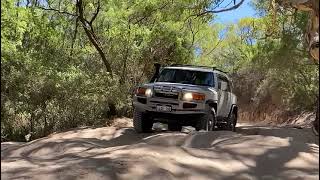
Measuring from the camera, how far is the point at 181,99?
40.8ft

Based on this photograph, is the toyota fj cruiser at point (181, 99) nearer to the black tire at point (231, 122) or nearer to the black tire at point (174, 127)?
the black tire at point (174, 127)

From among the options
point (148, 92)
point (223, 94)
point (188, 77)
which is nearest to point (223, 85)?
point (223, 94)

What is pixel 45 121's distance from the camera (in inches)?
706

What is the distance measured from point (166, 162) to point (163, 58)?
18.7 metres

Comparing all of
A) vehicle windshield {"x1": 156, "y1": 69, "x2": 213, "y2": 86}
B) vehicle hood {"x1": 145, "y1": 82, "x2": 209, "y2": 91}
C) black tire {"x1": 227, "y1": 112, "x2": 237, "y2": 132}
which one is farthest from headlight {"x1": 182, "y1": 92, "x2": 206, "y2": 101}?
black tire {"x1": 227, "y1": 112, "x2": 237, "y2": 132}

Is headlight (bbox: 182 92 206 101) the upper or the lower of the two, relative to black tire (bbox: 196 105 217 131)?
upper

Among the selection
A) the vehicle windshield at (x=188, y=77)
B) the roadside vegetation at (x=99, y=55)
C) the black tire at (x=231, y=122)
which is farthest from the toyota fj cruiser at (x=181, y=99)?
the roadside vegetation at (x=99, y=55)

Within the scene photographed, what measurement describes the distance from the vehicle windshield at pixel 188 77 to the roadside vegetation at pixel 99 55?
2.18 meters

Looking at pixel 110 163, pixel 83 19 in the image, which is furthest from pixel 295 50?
pixel 110 163

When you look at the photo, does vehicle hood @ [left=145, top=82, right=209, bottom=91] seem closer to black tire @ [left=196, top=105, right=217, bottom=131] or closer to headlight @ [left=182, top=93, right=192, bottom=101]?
headlight @ [left=182, top=93, right=192, bottom=101]

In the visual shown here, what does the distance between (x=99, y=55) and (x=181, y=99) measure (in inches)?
417

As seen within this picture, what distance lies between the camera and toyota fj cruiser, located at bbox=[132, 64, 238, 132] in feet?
40.9

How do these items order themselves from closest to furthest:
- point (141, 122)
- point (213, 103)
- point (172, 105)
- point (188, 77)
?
point (172, 105), point (213, 103), point (141, 122), point (188, 77)

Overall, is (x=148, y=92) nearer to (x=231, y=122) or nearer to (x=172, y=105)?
(x=172, y=105)
